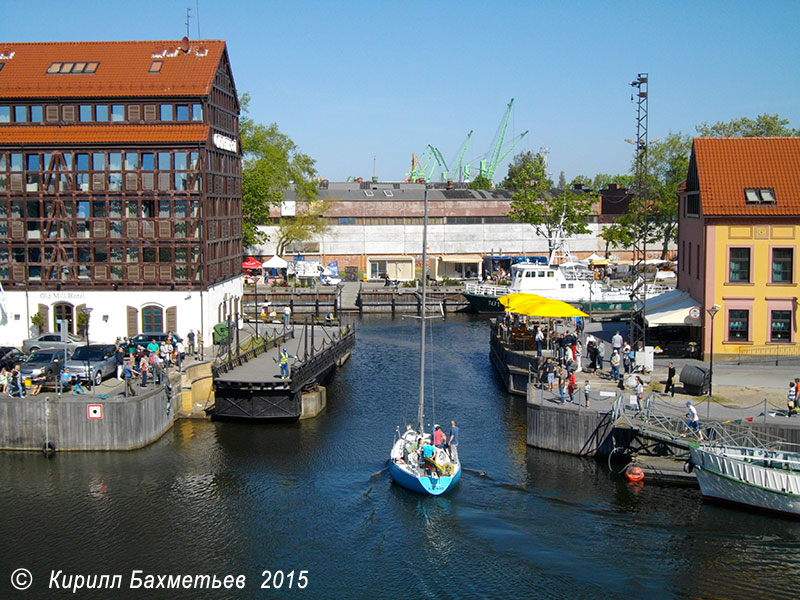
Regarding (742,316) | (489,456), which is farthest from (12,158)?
(742,316)

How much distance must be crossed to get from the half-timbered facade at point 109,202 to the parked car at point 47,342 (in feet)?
6.24

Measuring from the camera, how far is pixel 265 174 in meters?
84.6

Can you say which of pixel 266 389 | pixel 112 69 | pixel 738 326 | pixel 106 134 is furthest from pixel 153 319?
pixel 738 326

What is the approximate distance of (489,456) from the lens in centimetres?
3562

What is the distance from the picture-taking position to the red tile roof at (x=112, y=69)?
4919 cm

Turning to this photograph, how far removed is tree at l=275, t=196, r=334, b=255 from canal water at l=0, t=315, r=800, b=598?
177 ft

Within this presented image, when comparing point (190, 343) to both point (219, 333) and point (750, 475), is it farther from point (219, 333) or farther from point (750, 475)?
point (750, 475)

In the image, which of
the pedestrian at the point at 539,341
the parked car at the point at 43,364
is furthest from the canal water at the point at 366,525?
the pedestrian at the point at 539,341

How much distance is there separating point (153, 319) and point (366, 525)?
2428 cm

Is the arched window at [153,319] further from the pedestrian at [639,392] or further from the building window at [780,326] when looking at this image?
the building window at [780,326]

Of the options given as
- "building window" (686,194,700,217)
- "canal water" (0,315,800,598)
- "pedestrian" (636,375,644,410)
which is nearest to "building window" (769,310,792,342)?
"building window" (686,194,700,217)

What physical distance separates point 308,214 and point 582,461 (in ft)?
208

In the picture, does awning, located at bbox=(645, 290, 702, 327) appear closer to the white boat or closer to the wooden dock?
the white boat

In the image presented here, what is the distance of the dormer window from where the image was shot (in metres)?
44.3
